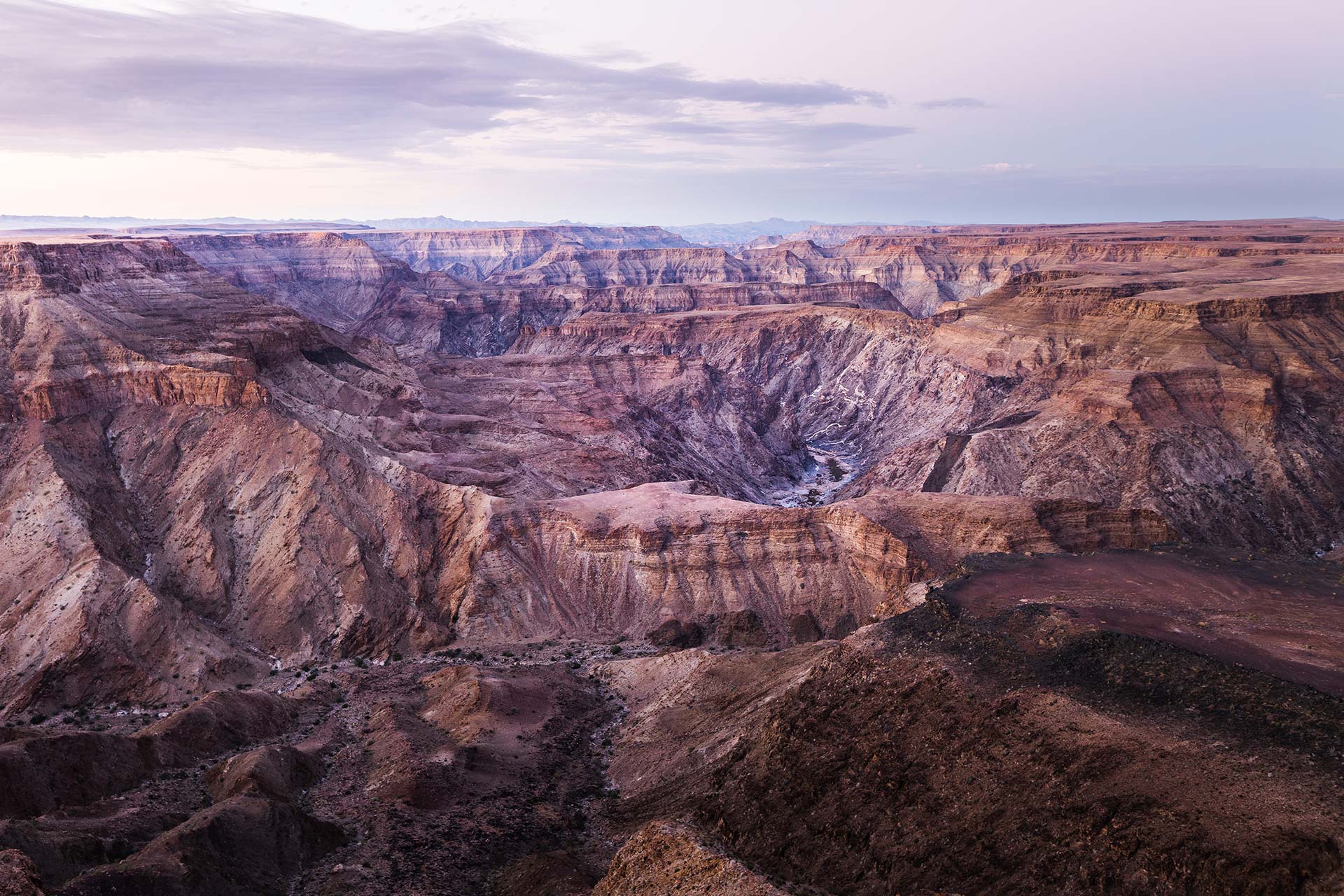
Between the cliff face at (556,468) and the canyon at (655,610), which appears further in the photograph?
the cliff face at (556,468)

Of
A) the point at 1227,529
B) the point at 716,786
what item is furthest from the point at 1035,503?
the point at 716,786

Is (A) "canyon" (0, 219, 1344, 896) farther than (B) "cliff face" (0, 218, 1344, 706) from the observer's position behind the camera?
No

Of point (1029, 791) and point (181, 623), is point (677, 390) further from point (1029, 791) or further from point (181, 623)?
point (1029, 791)

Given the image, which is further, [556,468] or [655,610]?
[556,468]

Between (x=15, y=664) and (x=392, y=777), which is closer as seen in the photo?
(x=392, y=777)

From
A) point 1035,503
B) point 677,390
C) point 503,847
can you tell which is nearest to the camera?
point 503,847

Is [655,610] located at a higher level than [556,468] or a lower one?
lower

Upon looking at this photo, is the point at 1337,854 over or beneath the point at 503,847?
over

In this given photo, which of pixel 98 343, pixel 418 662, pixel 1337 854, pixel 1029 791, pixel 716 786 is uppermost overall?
pixel 98 343
